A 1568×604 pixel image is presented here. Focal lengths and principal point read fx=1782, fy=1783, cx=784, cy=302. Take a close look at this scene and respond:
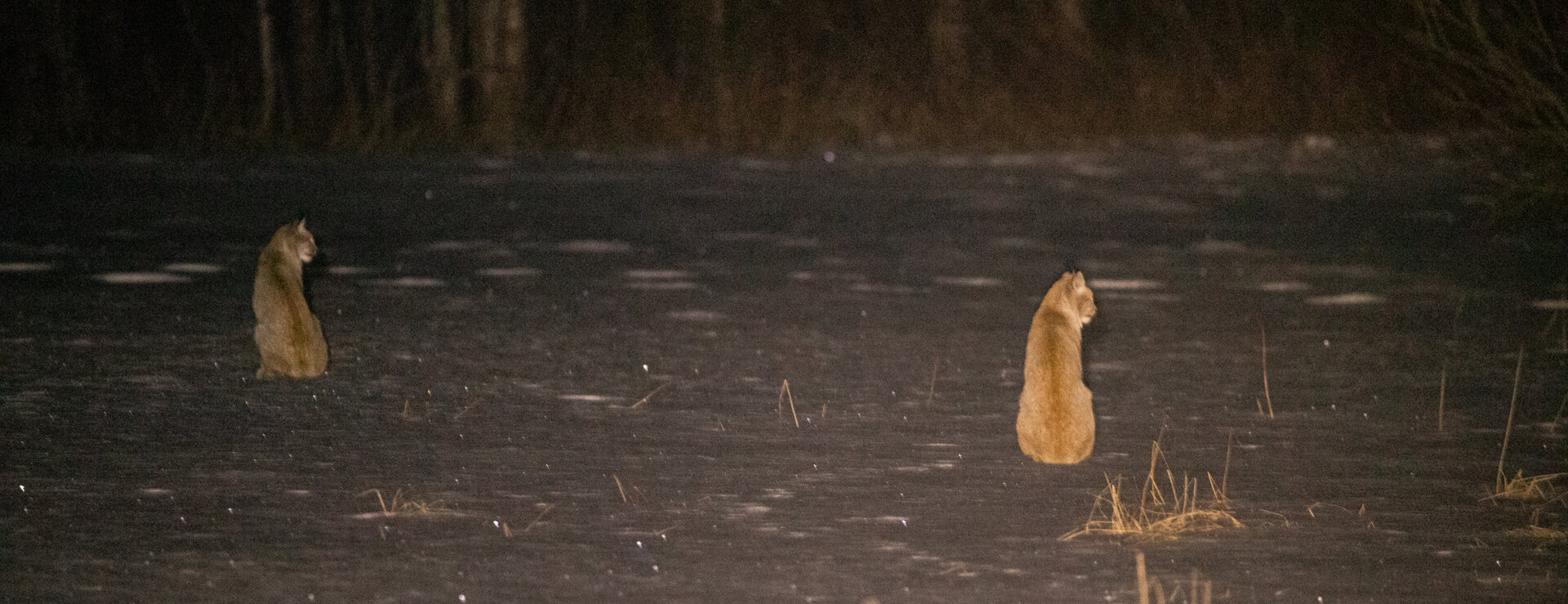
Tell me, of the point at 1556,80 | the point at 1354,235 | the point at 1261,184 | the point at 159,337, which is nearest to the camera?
the point at 159,337

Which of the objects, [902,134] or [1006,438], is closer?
[1006,438]

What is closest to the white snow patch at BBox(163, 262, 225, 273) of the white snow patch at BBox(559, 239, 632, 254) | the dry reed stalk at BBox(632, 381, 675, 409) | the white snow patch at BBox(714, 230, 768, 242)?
the white snow patch at BBox(559, 239, 632, 254)

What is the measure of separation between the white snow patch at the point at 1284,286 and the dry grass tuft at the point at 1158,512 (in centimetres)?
518

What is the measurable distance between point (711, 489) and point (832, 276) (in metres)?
5.71

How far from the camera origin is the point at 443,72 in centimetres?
2256

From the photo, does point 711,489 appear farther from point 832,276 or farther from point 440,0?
point 440,0

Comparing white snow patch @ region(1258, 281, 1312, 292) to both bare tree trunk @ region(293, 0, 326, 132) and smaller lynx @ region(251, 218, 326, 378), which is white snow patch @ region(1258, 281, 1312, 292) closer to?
smaller lynx @ region(251, 218, 326, 378)

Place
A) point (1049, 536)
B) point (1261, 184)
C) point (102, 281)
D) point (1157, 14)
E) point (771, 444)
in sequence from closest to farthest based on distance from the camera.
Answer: point (1049, 536)
point (771, 444)
point (102, 281)
point (1261, 184)
point (1157, 14)

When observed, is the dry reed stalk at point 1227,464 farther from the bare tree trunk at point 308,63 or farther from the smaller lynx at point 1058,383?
the bare tree trunk at point 308,63

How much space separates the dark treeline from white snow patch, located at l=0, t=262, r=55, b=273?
30.6 feet

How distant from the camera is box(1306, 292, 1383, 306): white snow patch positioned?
33.4ft

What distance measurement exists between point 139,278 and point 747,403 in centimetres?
525

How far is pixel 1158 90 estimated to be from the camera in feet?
75.4

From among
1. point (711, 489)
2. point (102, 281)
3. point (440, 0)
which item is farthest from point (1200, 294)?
point (440, 0)
